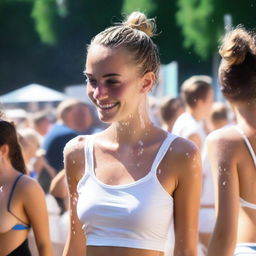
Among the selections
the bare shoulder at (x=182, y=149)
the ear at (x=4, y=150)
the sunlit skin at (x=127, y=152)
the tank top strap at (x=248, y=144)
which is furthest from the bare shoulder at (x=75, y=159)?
the ear at (x=4, y=150)

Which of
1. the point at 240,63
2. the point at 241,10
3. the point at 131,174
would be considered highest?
the point at 241,10

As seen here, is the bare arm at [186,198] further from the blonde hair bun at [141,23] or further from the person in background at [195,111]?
the person in background at [195,111]

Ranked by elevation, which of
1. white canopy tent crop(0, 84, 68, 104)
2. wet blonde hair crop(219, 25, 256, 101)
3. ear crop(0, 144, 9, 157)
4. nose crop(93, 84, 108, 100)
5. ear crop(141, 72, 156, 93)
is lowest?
ear crop(0, 144, 9, 157)

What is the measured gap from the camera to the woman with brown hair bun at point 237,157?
142 inches

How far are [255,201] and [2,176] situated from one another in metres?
1.49

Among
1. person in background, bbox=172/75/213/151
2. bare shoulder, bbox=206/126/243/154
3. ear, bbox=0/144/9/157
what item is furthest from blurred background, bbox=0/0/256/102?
bare shoulder, bbox=206/126/243/154

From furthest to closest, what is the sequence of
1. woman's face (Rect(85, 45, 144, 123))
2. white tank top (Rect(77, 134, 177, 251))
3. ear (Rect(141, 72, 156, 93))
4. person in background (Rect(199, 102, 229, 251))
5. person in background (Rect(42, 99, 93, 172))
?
person in background (Rect(42, 99, 93, 172)), person in background (Rect(199, 102, 229, 251)), ear (Rect(141, 72, 156, 93)), woman's face (Rect(85, 45, 144, 123)), white tank top (Rect(77, 134, 177, 251))

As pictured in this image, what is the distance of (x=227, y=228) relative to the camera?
3.61 meters

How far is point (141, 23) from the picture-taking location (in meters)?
3.73

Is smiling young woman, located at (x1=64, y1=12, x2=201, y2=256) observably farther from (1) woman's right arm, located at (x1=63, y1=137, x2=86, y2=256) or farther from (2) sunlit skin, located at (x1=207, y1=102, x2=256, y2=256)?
(2) sunlit skin, located at (x1=207, y1=102, x2=256, y2=256)

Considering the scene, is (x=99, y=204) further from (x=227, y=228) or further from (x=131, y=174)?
(x=227, y=228)

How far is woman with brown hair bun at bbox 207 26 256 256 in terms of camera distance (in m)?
3.62

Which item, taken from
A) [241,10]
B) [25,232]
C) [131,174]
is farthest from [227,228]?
[241,10]

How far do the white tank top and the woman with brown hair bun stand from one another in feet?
0.94
